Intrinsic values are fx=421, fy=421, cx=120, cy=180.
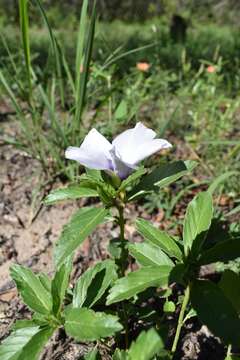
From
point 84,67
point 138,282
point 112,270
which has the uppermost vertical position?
point 84,67

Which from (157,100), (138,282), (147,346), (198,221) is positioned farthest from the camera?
(157,100)

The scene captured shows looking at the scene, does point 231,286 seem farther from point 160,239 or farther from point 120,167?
point 120,167

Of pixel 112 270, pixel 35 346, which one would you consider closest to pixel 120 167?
pixel 112 270

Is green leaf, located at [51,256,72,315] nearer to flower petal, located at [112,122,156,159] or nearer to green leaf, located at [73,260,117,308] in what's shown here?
green leaf, located at [73,260,117,308]

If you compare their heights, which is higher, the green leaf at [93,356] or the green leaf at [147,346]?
the green leaf at [147,346]

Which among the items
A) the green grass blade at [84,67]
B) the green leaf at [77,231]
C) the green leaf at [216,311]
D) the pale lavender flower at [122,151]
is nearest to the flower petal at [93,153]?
the pale lavender flower at [122,151]

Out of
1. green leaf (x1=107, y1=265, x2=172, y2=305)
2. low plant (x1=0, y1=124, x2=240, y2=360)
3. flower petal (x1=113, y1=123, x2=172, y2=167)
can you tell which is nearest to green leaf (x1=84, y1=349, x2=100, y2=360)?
low plant (x1=0, y1=124, x2=240, y2=360)

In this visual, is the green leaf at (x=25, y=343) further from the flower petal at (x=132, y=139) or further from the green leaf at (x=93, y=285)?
the flower petal at (x=132, y=139)
